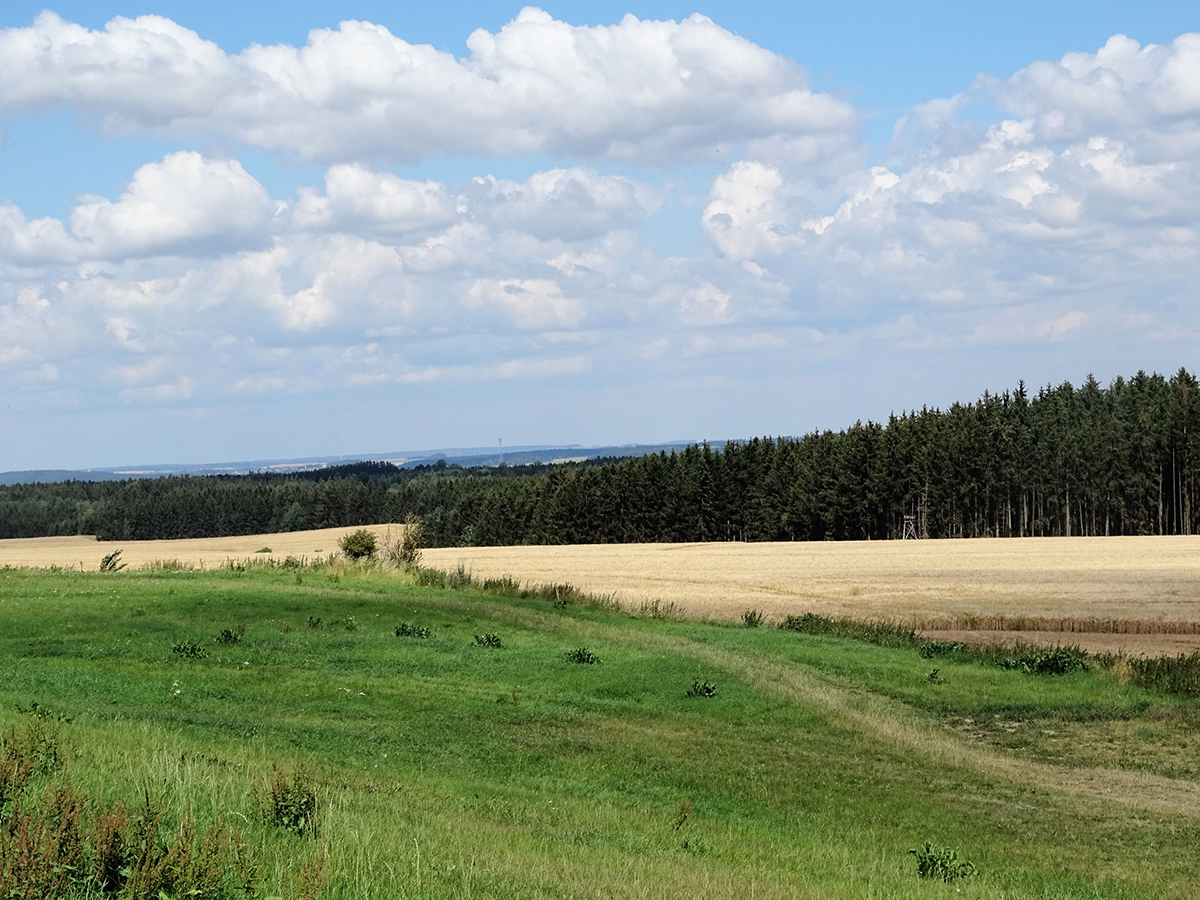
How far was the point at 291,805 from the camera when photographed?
965cm

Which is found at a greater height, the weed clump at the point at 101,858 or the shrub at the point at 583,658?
the weed clump at the point at 101,858

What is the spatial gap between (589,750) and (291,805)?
30.2 feet

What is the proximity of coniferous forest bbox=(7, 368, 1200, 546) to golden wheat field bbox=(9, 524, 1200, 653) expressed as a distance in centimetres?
2644

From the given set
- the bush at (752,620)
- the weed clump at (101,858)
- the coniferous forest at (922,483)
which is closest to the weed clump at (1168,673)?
the bush at (752,620)

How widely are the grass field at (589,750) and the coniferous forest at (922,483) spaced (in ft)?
293

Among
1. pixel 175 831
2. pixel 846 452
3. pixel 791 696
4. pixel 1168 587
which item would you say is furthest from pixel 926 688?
pixel 846 452

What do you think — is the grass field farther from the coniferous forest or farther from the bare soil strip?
the coniferous forest

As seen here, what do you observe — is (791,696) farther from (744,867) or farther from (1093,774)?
(744,867)

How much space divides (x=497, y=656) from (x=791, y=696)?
702cm

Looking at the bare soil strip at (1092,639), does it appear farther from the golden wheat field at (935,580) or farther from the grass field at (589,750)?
the grass field at (589,750)

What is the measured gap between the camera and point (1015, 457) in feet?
418

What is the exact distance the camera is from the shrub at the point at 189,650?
922 inches

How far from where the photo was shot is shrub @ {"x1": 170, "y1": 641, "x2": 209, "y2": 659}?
23422 mm

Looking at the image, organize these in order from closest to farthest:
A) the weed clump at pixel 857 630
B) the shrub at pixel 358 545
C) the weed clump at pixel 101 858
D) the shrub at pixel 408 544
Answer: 1. the weed clump at pixel 101 858
2. the weed clump at pixel 857 630
3. the shrub at pixel 408 544
4. the shrub at pixel 358 545
